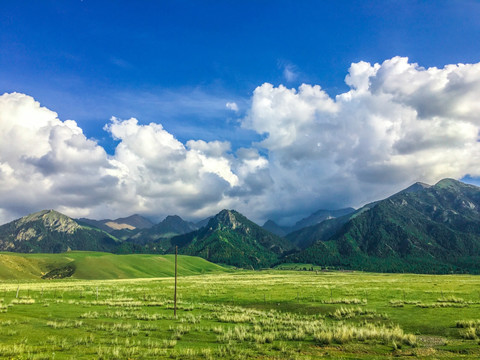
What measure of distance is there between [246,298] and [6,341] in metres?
45.2

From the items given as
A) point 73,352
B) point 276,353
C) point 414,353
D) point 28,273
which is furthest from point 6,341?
point 28,273

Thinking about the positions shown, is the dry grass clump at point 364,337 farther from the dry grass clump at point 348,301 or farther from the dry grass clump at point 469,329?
the dry grass clump at point 348,301

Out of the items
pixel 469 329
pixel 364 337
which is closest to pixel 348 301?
pixel 469 329

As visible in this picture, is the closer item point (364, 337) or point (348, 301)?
point (364, 337)

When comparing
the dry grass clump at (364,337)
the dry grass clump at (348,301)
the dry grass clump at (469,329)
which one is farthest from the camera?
the dry grass clump at (348,301)

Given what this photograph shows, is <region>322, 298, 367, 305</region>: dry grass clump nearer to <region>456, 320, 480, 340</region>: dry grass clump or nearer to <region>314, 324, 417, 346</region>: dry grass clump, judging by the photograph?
<region>456, 320, 480, 340</region>: dry grass clump

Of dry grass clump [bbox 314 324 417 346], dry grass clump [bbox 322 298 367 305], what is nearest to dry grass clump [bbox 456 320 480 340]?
dry grass clump [bbox 314 324 417 346]

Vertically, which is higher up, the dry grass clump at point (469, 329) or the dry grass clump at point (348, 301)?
the dry grass clump at point (469, 329)

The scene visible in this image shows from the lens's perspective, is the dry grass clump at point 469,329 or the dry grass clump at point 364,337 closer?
the dry grass clump at point 364,337

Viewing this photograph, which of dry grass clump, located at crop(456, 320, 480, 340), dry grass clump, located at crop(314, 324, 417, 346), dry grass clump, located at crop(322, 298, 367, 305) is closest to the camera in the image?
dry grass clump, located at crop(314, 324, 417, 346)

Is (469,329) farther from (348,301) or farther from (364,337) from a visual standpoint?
(348,301)

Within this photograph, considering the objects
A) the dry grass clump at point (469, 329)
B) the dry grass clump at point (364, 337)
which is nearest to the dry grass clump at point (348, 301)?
the dry grass clump at point (469, 329)

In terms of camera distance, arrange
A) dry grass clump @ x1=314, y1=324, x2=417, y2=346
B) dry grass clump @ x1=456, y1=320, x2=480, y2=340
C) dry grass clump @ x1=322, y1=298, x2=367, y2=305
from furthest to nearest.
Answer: dry grass clump @ x1=322, y1=298, x2=367, y2=305, dry grass clump @ x1=456, y1=320, x2=480, y2=340, dry grass clump @ x1=314, y1=324, x2=417, y2=346

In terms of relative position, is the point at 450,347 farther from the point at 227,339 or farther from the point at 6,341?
the point at 6,341
